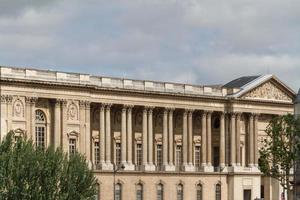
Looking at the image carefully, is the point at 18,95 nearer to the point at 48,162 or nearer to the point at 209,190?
the point at 48,162

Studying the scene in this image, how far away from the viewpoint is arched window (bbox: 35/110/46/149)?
12279cm

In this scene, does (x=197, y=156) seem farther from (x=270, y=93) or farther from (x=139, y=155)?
(x=270, y=93)

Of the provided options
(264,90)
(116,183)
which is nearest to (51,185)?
(116,183)

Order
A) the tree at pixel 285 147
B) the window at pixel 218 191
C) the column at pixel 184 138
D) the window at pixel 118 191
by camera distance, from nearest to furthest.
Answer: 1. the tree at pixel 285 147
2. the window at pixel 118 191
3. the column at pixel 184 138
4. the window at pixel 218 191

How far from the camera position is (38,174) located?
98125 millimetres

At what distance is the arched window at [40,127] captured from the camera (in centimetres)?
12279

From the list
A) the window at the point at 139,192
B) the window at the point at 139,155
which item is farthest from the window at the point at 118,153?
the window at the point at 139,192

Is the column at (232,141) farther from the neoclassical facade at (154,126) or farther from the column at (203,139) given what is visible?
the column at (203,139)

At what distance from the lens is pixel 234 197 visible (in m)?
144

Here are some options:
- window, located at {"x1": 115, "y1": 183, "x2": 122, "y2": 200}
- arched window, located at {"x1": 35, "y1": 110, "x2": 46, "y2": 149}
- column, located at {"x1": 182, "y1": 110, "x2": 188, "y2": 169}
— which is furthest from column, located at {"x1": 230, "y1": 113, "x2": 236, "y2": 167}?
arched window, located at {"x1": 35, "y1": 110, "x2": 46, "y2": 149}

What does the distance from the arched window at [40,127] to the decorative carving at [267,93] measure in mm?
31748

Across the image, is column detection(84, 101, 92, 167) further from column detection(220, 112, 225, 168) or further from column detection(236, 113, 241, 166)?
column detection(236, 113, 241, 166)

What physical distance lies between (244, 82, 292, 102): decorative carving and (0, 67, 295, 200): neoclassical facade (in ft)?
0.41

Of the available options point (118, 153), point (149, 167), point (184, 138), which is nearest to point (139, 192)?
point (149, 167)
